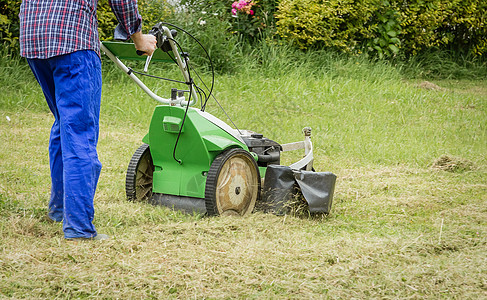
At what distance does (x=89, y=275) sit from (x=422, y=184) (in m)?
2.73

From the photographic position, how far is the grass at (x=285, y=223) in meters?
2.68

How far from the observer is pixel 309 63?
866cm

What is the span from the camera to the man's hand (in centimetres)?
317

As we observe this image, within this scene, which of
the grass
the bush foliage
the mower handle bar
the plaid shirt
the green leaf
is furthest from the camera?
the green leaf

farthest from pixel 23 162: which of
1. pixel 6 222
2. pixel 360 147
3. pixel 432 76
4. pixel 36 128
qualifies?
pixel 432 76

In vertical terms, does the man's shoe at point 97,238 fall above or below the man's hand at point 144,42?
below

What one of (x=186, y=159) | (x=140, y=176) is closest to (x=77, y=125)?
(x=186, y=159)

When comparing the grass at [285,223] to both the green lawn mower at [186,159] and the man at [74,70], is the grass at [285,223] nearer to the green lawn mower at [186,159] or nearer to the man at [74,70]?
the green lawn mower at [186,159]

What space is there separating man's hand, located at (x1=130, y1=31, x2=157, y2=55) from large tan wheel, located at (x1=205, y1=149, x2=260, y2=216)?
0.76 meters

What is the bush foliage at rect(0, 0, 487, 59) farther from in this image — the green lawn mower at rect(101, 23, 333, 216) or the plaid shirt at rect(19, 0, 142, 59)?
the plaid shirt at rect(19, 0, 142, 59)

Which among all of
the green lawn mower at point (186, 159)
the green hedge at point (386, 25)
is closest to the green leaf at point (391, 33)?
the green hedge at point (386, 25)

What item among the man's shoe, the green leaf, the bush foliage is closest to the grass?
the man's shoe

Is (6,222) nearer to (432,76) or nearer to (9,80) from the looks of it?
(9,80)

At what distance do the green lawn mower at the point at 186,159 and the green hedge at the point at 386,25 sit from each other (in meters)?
5.09
